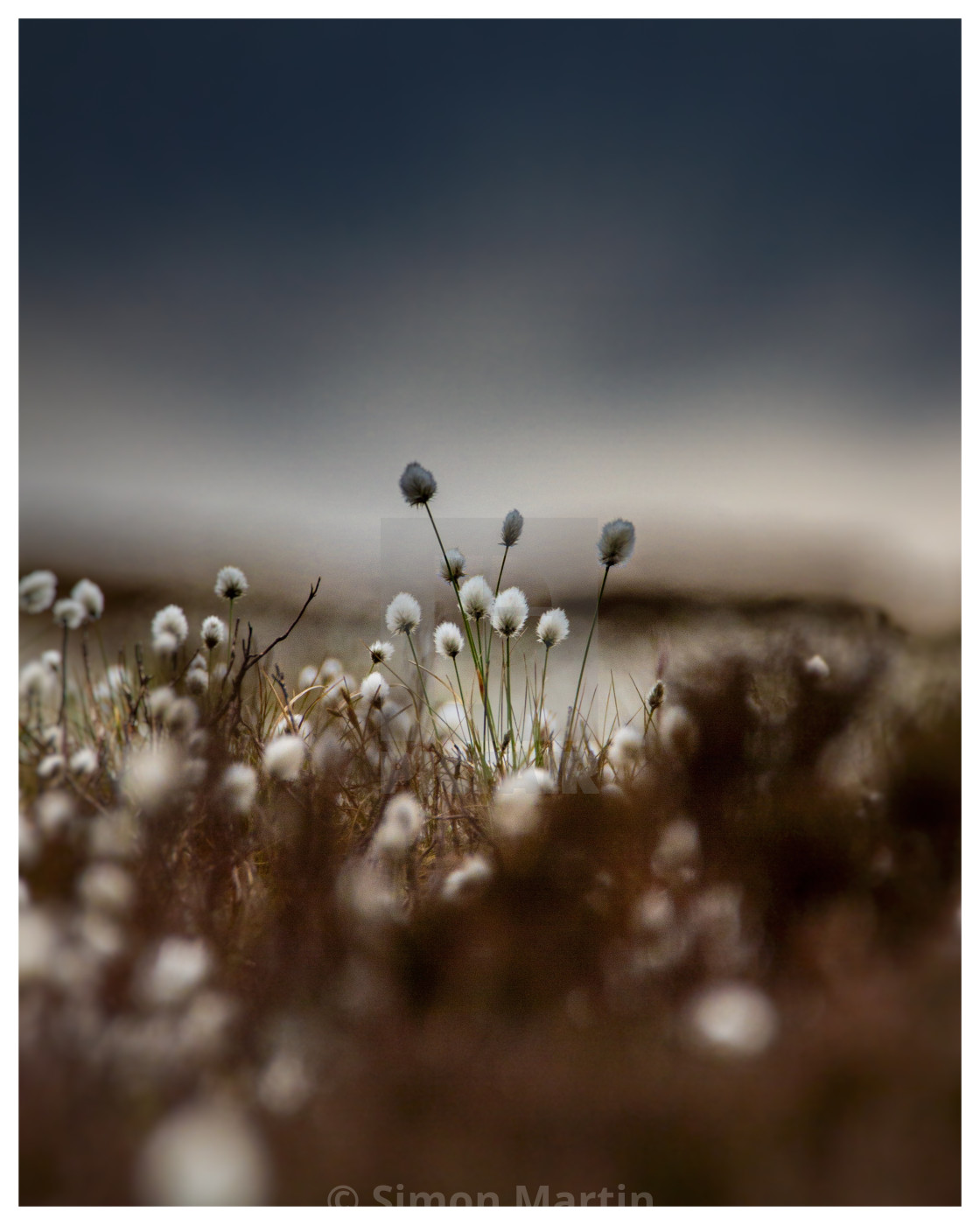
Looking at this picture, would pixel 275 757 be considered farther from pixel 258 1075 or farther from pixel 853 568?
pixel 853 568

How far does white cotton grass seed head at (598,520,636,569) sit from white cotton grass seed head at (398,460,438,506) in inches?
10.1

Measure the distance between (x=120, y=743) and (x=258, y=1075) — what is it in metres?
0.51

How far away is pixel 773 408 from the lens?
1.12m

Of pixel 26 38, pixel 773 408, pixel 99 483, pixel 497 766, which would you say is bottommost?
pixel 497 766

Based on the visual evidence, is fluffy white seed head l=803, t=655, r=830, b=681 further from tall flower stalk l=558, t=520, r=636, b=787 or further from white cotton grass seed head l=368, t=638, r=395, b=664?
white cotton grass seed head l=368, t=638, r=395, b=664

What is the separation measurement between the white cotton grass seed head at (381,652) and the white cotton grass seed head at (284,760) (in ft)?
0.67

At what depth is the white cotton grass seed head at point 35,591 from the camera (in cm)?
111

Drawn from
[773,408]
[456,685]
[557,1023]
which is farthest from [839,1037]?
[773,408]

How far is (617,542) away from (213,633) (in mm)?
608

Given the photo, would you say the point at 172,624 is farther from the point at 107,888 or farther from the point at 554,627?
the point at 554,627

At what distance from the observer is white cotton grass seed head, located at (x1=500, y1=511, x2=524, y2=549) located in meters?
1.12

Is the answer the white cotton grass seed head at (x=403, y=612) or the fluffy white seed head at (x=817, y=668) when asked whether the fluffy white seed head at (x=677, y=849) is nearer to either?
the fluffy white seed head at (x=817, y=668)

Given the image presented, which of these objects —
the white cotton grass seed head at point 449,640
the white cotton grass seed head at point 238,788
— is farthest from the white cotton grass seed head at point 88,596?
the white cotton grass seed head at point 449,640

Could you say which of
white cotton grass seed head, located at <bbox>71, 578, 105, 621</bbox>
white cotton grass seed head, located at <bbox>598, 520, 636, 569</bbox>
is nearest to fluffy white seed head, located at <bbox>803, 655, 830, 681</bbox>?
white cotton grass seed head, located at <bbox>598, 520, 636, 569</bbox>
